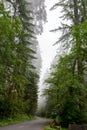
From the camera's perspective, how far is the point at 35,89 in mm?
41219

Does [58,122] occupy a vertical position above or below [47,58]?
below

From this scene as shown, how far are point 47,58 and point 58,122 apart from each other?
535ft

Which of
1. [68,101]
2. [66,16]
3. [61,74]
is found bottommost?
[68,101]

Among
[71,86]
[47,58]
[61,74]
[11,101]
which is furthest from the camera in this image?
[47,58]

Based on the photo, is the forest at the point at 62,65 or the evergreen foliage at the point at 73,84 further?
the evergreen foliage at the point at 73,84

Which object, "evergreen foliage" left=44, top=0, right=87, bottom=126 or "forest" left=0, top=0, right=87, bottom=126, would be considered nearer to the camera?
"forest" left=0, top=0, right=87, bottom=126

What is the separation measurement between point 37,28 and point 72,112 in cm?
2278

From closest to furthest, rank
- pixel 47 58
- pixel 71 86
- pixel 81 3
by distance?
pixel 71 86, pixel 81 3, pixel 47 58

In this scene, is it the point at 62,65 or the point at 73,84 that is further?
the point at 62,65

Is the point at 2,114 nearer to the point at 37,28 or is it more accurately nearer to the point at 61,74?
the point at 61,74

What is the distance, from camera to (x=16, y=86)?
30.9 m

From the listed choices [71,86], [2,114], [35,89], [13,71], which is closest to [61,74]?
[71,86]

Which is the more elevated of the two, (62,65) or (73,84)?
(62,65)

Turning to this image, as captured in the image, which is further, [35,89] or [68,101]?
[35,89]
